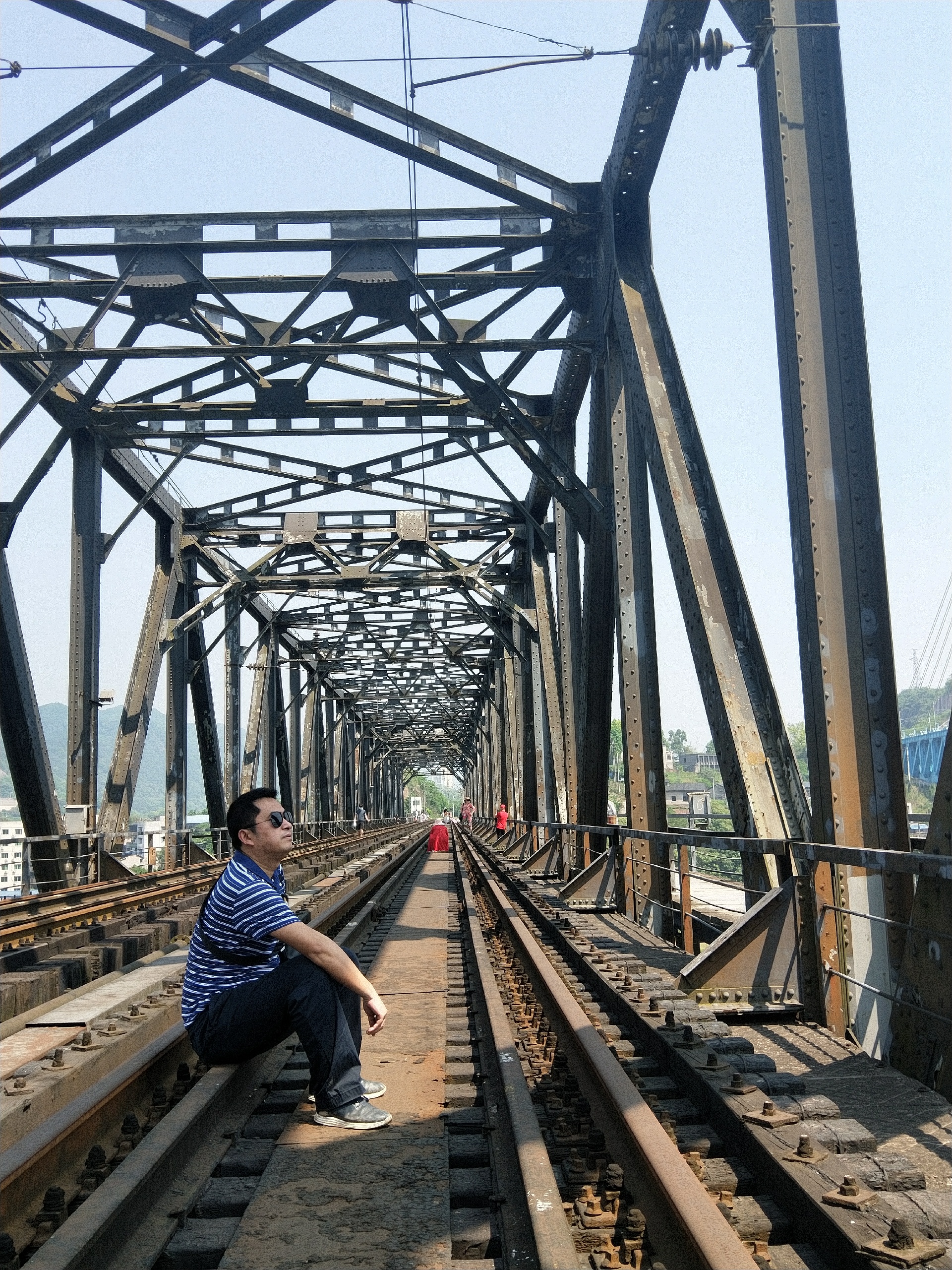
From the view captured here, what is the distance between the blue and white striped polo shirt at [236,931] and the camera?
151 inches

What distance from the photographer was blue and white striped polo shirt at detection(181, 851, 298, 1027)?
151 inches

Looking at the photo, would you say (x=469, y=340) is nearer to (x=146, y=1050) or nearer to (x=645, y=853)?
(x=645, y=853)

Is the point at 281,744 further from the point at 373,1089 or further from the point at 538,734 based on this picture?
the point at 373,1089

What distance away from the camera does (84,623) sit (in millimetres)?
15406

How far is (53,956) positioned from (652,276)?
24.6ft

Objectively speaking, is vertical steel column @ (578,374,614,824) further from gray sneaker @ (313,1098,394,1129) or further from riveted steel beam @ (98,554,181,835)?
gray sneaker @ (313,1098,394,1129)

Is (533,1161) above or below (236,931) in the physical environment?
below

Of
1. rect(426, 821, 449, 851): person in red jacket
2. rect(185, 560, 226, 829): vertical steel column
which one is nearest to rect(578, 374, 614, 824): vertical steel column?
rect(185, 560, 226, 829): vertical steel column

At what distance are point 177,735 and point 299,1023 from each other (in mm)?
17244

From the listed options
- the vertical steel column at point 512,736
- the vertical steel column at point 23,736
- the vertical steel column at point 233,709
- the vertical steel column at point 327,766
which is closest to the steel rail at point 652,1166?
the vertical steel column at point 23,736

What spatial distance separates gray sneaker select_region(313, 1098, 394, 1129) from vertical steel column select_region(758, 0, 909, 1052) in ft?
6.55

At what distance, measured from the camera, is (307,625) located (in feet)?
104

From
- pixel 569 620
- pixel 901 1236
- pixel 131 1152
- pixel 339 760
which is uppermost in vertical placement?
pixel 569 620

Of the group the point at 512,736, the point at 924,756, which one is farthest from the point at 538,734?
the point at 924,756
